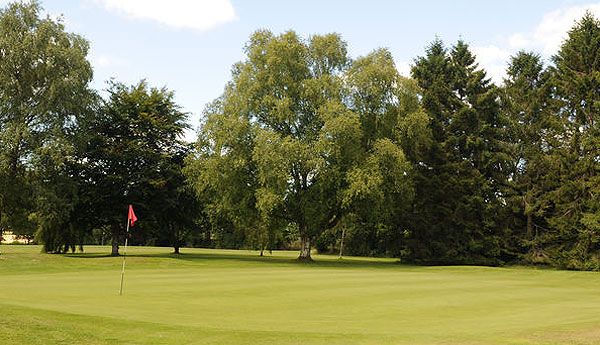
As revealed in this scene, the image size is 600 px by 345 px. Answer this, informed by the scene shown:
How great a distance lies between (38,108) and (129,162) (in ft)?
31.2

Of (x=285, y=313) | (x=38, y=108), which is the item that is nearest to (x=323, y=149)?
(x=38, y=108)

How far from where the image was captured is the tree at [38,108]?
156ft

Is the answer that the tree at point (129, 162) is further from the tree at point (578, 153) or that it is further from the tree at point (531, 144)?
the tree at point (578, 153)

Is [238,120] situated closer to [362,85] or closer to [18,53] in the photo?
[362,85]

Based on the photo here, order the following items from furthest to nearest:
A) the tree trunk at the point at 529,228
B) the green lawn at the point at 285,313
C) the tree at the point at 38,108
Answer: the tree trunk at the point at 529,228 → the tree at the point at 38,108 → the green lawn at the point at 285,313

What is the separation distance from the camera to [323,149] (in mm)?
46656

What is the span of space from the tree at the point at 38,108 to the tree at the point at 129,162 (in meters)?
3.32

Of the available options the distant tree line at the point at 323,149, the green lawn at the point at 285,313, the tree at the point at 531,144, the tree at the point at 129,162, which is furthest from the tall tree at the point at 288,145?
the green lawn at the point at 285,313

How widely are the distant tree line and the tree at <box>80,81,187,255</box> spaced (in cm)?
16

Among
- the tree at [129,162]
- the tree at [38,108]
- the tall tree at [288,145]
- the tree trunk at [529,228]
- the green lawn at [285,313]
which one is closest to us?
the green lawn at [285,313]

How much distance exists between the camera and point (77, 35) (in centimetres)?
5138

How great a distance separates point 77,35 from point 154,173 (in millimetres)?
14253

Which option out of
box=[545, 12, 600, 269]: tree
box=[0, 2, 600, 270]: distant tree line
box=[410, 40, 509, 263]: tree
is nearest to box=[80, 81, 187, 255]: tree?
box=[0, 2, 600, 270]: distant tree line

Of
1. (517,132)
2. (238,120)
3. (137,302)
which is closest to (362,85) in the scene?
(238,120)
